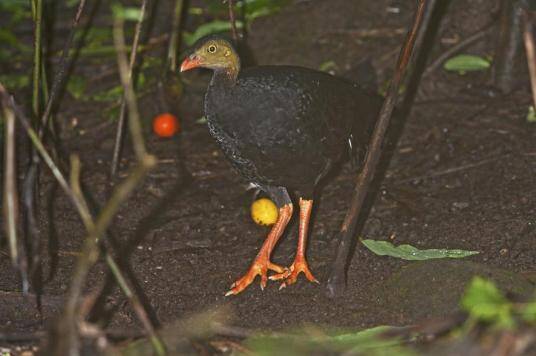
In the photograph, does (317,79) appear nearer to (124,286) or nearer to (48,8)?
(124,286)

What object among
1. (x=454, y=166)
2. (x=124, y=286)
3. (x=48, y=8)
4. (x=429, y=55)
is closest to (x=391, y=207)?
(x=454, y=166)

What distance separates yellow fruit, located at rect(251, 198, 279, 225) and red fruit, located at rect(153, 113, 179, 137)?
1.19m

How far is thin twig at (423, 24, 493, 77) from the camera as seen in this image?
640cm

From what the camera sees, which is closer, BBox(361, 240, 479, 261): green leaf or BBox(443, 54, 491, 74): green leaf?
BBox(361, 240, 479, 261): green leaf

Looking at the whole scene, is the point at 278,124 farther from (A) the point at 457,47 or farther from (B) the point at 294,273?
(A) the point at 457,47

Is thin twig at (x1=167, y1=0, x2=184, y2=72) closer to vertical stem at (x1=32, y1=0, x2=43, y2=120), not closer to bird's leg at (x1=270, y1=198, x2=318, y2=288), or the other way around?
vertical stem at (x1=32, y1=0, x2=43, y2=120)

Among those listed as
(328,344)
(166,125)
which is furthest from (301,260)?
(166,125)

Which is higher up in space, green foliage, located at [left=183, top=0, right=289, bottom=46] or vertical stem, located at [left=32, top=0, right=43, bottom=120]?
vertical stem, located at [left=32, top=0, right=43, bottom=120]

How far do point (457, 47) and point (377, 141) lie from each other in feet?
8.90

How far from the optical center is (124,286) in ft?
10.1

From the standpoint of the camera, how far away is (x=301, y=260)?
457 centimetres

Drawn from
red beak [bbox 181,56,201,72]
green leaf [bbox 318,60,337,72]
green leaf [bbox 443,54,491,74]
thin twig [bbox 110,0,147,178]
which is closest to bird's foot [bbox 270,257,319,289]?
red beak [bbox 181,56,201,72]

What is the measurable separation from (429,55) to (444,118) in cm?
61

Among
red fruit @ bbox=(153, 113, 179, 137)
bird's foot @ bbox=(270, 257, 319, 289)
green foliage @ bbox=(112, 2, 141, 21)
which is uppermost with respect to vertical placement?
green foliage @ bbox=(112, 2, 141, 21)
